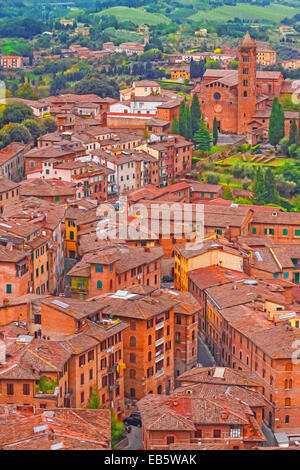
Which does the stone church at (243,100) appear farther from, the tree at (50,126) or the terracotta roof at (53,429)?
the terracotta roof at (53,429)

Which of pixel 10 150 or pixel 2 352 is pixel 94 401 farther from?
pixel 10 150

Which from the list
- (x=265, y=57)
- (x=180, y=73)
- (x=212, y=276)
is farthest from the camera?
(x=265, y=57)

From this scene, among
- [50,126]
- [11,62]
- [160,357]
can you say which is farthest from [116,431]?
[11,62]

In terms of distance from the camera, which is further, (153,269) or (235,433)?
(153,269)

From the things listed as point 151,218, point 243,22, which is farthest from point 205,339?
point 243,22

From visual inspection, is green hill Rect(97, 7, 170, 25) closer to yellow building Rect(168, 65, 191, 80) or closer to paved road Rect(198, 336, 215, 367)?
yellow building Rect(168, 65, 191, 80)
